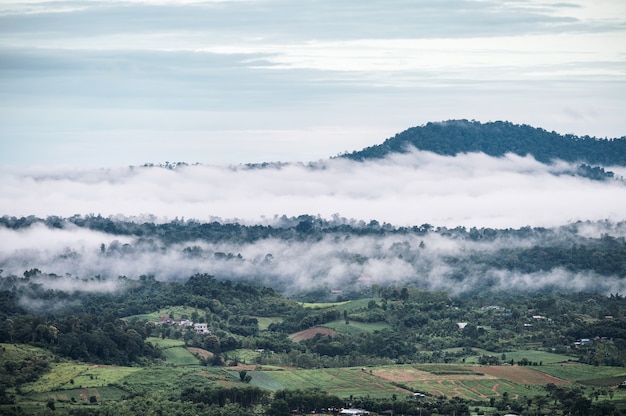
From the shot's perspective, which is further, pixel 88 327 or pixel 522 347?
pixel 522 347

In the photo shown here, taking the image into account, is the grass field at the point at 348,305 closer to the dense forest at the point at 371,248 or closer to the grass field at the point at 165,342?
the dense forest at the point at 371,248

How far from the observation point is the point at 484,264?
15238 cm

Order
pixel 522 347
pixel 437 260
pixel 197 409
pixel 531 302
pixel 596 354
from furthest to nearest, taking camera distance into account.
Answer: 1. pixel 437 260
2. pixel 531 302
3. pixel 522 347
4. pixel 596 354
5. pixel 197 409

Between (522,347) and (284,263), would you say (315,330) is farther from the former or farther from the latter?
(284,263)

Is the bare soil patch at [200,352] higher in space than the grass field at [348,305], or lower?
higher

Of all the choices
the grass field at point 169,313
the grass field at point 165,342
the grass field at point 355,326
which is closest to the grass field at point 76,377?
the grass field at point 165,342

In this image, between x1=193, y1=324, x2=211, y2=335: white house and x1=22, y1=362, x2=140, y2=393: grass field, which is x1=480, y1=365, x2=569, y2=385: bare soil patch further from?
x1=193, y1=324, x2=211, y2=335: white house

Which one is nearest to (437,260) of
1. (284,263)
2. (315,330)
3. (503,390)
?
(284,263)

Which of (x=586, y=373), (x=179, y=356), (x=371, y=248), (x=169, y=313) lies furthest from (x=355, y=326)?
(x=371, y=248)

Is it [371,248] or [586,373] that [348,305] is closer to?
[371,248]

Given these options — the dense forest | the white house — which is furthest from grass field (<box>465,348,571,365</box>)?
the dense forest

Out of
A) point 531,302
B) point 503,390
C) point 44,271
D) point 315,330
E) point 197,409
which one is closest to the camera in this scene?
point 197,409

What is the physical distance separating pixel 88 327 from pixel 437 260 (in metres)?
→ 68.0

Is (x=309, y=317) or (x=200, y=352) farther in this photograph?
(x=309, y=317)
